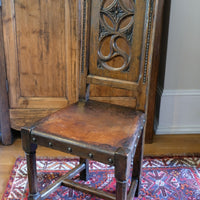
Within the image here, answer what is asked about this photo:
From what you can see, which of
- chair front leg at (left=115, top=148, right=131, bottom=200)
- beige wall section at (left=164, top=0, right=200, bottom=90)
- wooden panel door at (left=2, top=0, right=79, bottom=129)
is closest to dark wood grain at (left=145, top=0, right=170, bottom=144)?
beige wall section at (left=164, top=0, right=200, bottom=90)

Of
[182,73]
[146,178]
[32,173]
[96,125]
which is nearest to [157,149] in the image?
[146,178]

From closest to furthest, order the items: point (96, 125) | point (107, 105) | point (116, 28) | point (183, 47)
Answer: point (96, 125), point (116, 28), point (107, 105), point (183, 47)

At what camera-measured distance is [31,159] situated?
4.15 feet

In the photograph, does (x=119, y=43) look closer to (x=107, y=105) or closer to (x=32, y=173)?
(x=107, y=105)

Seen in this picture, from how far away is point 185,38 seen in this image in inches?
81.0

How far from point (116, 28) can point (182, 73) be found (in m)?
0.98

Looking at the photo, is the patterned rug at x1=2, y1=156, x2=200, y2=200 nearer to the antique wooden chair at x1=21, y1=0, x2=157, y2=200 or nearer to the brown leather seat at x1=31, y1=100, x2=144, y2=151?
the antique wooden chair at x1=21, y1=0, x2=157, y2=200

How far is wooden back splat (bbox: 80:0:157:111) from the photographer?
4.22 ft

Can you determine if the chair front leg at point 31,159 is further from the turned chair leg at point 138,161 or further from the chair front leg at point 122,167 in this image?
the turned chair leg at point 138,161

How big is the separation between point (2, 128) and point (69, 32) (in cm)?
84

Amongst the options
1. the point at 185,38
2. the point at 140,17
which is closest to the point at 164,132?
the point at 185,38

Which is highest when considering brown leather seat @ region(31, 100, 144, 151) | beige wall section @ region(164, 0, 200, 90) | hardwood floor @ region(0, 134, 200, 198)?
beige wall section @ region(164, 0, 200, 90)

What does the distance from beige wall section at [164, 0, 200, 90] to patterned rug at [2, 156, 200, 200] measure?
608mm

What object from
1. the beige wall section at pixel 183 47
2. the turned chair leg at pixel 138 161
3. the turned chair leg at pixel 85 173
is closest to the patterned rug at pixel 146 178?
the turned chair leg at pixel 85 173
